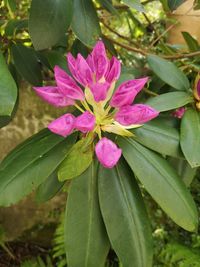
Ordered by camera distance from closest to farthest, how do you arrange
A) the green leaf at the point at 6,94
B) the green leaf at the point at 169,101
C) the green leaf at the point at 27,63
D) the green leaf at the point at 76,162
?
the green leaf at the point at 6,94, the green leaf at the point at 76,162, the green leaf at the point at 169,101, the green leaf at the point at 27,63

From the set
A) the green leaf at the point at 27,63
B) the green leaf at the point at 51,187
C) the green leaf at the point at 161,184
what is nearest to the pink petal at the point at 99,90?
the green leaf at the point at 161,184

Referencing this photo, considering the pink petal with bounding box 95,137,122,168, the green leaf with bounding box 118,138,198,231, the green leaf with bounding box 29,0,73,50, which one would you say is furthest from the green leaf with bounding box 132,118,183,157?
the green leaf with bounding box 29,0,73,50

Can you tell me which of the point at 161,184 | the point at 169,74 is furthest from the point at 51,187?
the point at 169,74

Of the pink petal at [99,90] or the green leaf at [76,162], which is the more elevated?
the pink petal at [99,90]

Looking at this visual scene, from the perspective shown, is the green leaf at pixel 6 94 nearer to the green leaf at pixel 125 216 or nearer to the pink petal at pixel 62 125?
the pink petal at pixel 62 125

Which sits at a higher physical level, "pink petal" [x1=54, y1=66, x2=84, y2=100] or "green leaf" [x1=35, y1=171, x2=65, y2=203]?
"pink petal" [x1=54, y1=66, x2=84, y2=100]

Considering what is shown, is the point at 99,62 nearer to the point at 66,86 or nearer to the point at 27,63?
the point at 66,86

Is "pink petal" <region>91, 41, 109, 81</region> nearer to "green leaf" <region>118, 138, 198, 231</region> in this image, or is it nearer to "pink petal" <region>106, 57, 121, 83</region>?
"pink petal" <region>106, 57, 121, 83</region>
